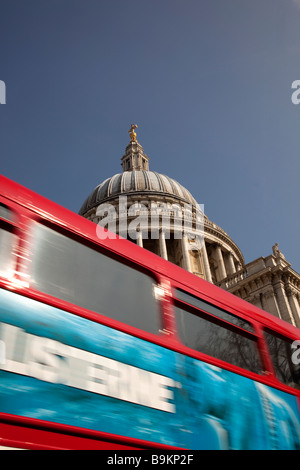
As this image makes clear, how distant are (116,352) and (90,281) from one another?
86cm

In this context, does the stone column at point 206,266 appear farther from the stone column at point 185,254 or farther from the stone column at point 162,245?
the stone column at point 162,245

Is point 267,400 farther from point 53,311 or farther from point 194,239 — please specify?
point 194,239

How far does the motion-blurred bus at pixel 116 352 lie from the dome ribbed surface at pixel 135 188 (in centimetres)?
4364

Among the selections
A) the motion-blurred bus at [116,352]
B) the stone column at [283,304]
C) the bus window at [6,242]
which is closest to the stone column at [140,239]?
the stone column at [283,304]

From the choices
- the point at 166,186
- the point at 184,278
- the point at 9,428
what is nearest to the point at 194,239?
the point at 166,186

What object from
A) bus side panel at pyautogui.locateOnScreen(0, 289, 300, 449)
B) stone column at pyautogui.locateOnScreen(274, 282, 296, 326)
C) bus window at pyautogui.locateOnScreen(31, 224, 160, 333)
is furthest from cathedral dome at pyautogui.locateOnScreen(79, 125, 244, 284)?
bus window at pyautogui.locateOnScreen(31, 224, 160, 333)

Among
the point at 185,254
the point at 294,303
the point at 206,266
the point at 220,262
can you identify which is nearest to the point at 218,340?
the point at 294,303

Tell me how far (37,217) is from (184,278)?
225cm

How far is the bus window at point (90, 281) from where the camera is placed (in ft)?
14.3

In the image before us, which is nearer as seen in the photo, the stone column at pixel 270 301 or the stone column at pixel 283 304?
the stone column at pixel 283 304

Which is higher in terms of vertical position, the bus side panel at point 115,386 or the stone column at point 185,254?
the stone column at point 185,254

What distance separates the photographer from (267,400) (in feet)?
18.3

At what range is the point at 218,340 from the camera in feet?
18.1
